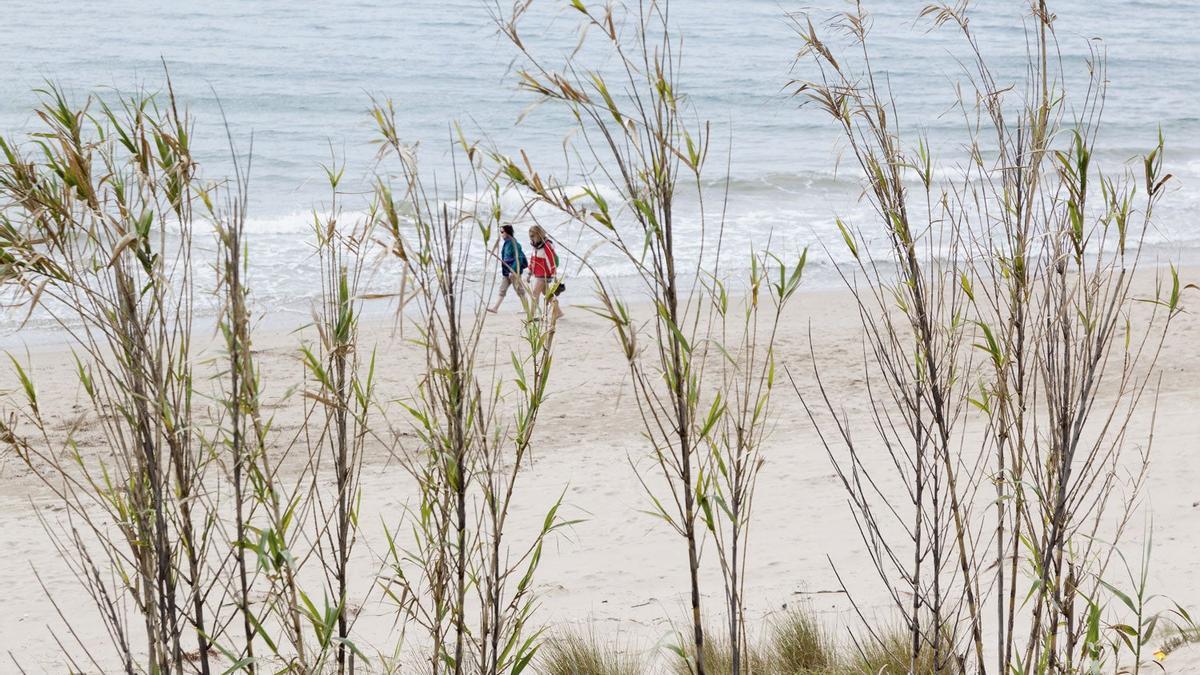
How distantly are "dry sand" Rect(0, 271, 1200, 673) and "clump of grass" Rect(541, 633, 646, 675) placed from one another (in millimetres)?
311

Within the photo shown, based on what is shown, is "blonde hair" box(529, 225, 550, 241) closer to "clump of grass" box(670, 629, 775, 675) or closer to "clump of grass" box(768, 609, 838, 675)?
"clump of grass" box(670, 629, 775, 675)

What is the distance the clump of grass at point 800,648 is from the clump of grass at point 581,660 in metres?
0.65

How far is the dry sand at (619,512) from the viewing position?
23.1ft

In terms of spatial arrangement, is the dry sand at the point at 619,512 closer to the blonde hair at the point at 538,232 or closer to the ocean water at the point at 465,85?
the blonde hair at the point at 538,232

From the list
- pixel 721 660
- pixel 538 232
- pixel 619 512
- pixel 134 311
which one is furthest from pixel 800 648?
pixel 134 311

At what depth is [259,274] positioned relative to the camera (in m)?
17.4

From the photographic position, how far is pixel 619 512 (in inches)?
356

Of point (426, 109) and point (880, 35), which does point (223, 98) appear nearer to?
point (426, 109)

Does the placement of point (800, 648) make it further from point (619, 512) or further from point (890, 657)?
point (619, 512)

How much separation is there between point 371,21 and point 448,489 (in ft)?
135

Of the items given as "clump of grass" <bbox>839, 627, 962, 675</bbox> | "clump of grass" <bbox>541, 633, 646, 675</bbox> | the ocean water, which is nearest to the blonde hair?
"clump of grass" <bbox>541, 633, 646, 675</bbox>

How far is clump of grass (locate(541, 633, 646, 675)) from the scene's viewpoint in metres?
5.51

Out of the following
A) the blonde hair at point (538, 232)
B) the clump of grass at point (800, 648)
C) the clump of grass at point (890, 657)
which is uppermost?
the blonde hair at point (538, 232)

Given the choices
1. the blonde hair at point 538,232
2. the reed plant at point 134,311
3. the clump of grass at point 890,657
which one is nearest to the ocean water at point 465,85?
the blonde hair at point 538,232
